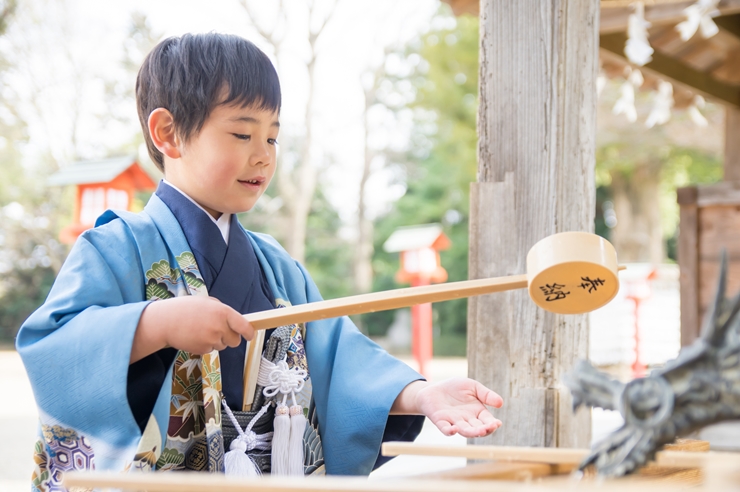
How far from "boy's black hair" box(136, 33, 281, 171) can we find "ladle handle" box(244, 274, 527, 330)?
1.78ft

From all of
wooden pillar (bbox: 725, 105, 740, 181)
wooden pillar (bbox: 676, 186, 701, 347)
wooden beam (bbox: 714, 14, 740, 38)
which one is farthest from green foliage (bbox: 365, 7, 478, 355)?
wooden beam (bbox: 714, 14, 740, 38)

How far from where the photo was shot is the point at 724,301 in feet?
2.26

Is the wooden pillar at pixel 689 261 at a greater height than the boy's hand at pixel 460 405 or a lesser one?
greater

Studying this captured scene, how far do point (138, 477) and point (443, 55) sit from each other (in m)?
10.0

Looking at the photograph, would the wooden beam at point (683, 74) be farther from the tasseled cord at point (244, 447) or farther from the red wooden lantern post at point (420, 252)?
the red wooden lantern post at point (420, 252)

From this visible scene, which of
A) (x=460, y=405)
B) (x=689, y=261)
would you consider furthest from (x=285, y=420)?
(x=689, y=261)

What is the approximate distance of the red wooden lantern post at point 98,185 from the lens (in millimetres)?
6708

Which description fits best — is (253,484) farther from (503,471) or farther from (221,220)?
(221,220)

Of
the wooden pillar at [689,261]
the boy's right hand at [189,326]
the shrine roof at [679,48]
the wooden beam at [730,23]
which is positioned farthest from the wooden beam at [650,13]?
the boy's right hand at [189,326]

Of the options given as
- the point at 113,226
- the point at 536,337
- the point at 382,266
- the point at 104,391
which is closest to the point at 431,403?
the point at 536,337

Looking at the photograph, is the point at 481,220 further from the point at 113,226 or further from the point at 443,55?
the point at 443,55

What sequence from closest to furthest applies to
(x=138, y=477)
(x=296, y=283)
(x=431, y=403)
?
(x=138, y=477) < (x=431, y=403) < (x=296, y=283)

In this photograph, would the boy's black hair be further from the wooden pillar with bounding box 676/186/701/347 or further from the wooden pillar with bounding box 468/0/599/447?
the wooden pillar with bounding box 676/186/701/347

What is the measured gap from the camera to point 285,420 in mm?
1463
